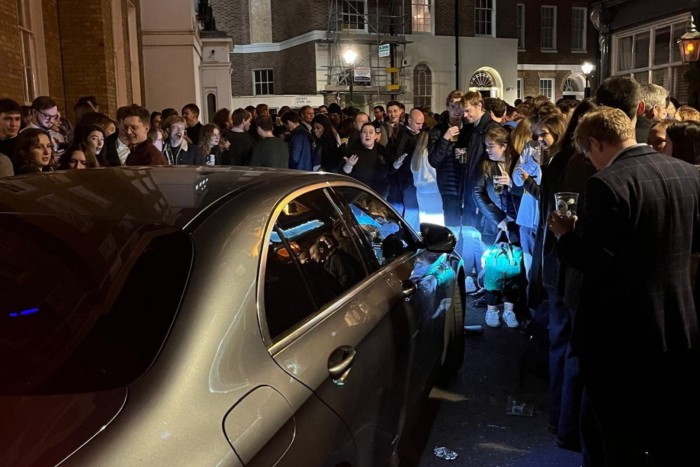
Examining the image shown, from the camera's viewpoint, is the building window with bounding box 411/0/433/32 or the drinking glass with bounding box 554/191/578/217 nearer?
the drinking glass with bounding box 554/191/578/217

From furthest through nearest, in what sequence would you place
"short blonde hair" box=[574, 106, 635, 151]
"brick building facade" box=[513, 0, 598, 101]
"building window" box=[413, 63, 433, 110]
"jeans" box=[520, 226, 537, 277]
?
"brick building facade" box=[513, 0, 598, 101]
"building window" box=[413, 63, 433, 110]
"jeans" box=[520, 226, 537, 277]
"short blonde hair" box=[574, 106, 635, 151]

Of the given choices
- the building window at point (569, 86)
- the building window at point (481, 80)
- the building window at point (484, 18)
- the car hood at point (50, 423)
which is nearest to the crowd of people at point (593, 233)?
the car hood at point (50, 423)

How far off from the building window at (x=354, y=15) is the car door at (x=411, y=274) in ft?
101

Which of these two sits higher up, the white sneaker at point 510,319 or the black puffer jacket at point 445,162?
the black puffer jacket at point 445,162

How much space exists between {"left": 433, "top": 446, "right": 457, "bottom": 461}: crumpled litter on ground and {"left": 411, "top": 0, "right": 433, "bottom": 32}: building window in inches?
1302

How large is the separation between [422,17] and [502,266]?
31063mm

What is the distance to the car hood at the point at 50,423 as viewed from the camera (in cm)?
143

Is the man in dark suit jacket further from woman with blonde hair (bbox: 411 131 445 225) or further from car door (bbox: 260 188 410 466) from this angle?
woman with blonde hair (bbox: 411 131 445 225)

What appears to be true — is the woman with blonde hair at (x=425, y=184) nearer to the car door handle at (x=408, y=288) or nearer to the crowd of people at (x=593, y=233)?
the crowd of people at (x=593, y=233)

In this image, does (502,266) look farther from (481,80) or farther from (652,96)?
(481,80)

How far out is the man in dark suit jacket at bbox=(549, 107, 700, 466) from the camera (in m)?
2.76

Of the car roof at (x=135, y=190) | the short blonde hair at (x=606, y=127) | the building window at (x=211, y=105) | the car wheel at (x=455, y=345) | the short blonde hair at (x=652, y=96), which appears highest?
the building window at (x=211, y=105)

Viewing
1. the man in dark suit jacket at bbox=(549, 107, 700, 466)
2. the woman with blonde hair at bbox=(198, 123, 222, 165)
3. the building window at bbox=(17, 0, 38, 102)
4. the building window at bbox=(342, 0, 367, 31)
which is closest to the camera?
the man in dark suit jacket at bbox=(549, 107, 700, 466)

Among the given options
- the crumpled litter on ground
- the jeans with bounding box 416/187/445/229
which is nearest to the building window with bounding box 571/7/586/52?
the jeans with bounding box 416/187/445/229
